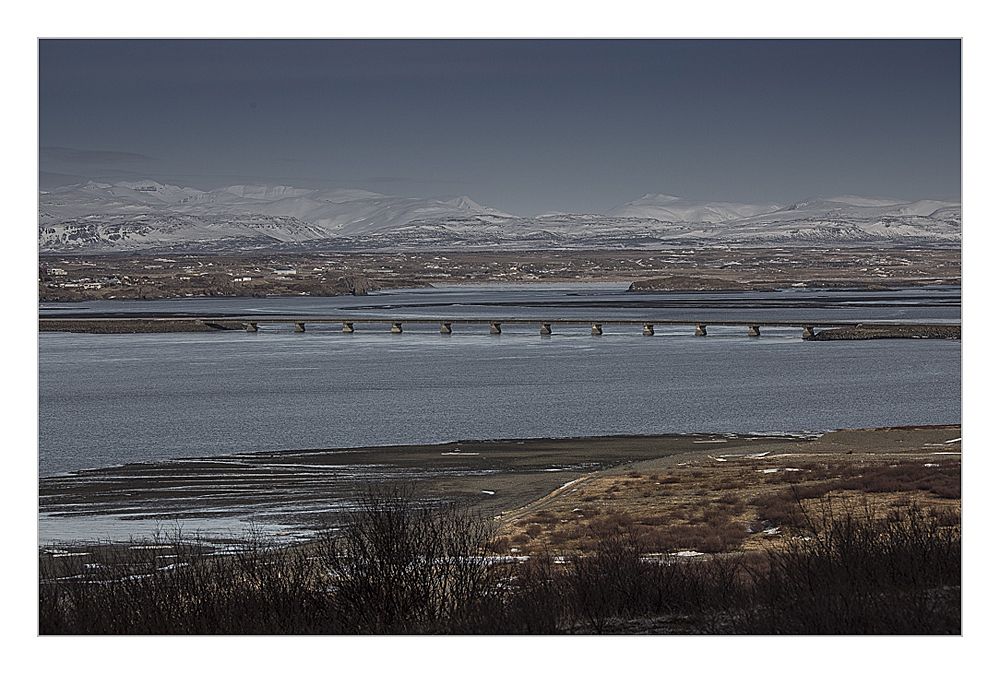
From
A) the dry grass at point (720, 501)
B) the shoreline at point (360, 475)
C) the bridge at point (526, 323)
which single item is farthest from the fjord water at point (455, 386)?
the dry grass at point (720, 501)

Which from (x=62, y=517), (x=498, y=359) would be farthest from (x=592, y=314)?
(x=62, y=517)

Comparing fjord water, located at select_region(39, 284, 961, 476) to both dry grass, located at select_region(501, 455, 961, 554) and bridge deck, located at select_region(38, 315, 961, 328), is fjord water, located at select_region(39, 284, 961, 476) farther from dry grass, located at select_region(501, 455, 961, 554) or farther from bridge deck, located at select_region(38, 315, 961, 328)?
dry grass, located at select_region(501, 455, 961, 554)

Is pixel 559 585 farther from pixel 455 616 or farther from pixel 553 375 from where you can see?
pixel 553 375

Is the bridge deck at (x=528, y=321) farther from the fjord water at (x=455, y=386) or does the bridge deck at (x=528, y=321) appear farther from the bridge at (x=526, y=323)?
the fjord water at (x=455, y=386)

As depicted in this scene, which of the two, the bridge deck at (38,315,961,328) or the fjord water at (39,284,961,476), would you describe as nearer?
the fjord water at (39,284,961,476)

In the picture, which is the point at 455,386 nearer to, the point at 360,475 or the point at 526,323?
the point at 360,475

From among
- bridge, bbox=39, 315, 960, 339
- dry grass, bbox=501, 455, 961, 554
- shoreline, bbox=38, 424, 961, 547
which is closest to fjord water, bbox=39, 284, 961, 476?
bridge, bbox=39, 315, 960, 339
